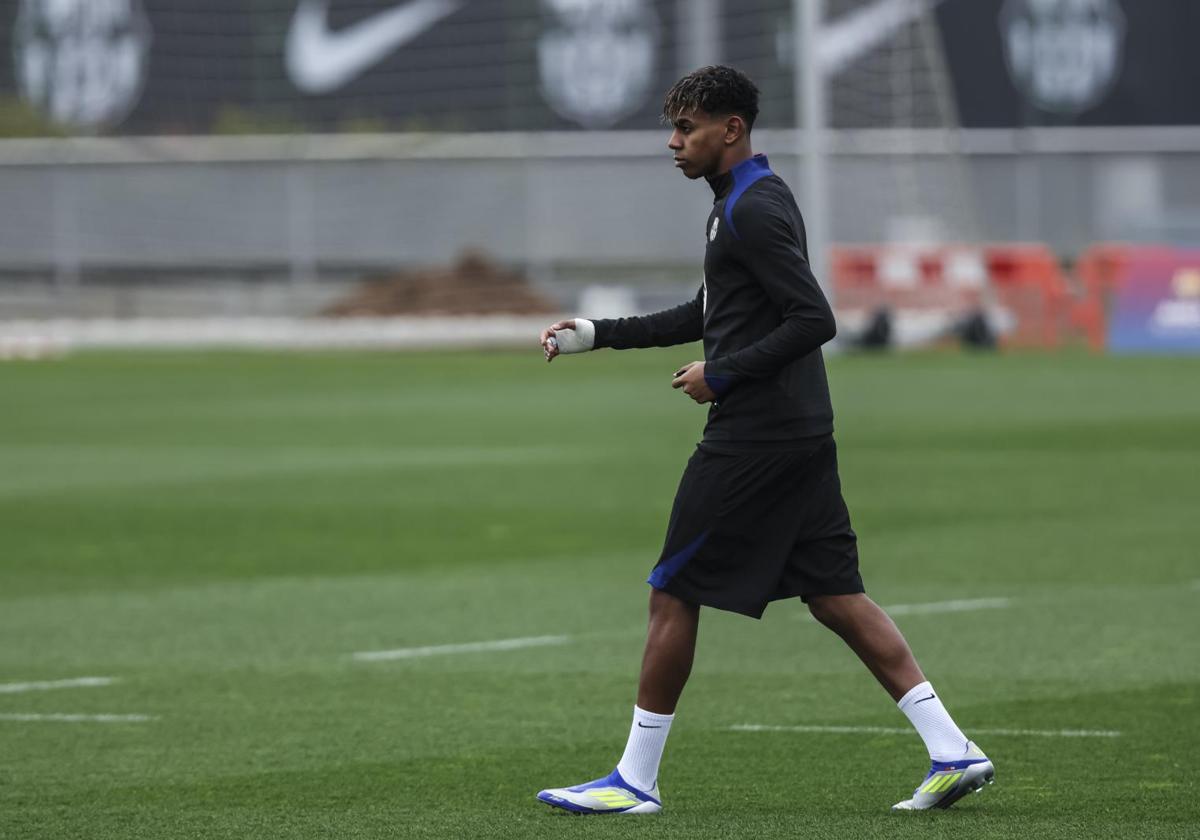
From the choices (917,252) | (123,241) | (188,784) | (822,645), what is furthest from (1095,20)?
(188,784)

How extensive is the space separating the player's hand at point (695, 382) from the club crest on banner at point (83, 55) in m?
41.2

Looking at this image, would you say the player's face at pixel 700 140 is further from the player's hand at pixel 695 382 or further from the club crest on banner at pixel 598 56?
the club crest on banner at pixel 598 56

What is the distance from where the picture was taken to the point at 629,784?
6.73 metres

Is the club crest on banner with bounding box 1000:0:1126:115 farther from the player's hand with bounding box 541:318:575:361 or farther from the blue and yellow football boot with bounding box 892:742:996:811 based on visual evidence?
the blue and yellow football boot with bounding box 892:742:996:811

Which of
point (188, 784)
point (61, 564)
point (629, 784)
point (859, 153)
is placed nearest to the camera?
point (629, 784)

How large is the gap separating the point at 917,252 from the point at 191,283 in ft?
65.7

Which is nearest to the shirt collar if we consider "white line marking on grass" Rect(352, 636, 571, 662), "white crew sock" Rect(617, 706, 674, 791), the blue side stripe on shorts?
the blue side stripe on shorts

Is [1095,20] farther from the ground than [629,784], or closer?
farther from the ground

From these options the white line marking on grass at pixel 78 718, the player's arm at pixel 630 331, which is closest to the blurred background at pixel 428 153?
the white line marking on grass at pixel 78 718

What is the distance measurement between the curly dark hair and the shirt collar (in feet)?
0.33

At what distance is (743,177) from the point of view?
6.71 meters

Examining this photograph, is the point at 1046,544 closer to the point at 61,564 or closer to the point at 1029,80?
the point at 61,564

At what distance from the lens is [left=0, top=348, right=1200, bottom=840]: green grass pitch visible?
6.91 metres

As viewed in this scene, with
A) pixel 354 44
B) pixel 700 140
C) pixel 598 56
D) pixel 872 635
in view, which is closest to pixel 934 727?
→ pixel 872 635
